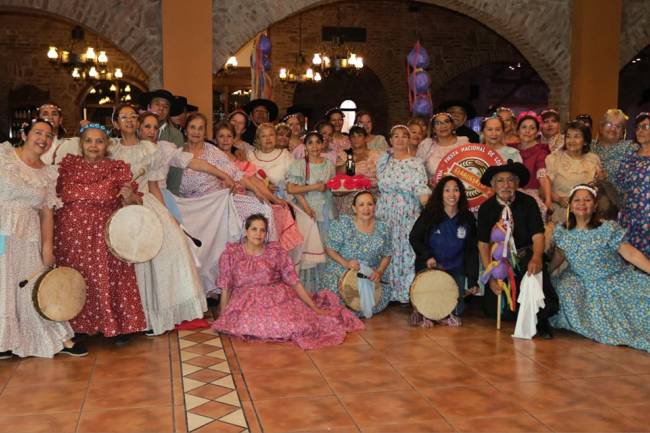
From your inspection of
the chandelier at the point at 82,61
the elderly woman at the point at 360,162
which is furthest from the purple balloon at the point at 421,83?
the chandelier at the point at 82,61

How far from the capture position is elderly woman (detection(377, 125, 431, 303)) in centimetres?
608

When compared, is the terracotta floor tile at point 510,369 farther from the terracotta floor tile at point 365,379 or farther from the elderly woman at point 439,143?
the elderly woman at point 439,143

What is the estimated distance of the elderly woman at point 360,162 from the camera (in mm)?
6594

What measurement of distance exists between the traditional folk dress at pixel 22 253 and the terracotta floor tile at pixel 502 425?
265cm

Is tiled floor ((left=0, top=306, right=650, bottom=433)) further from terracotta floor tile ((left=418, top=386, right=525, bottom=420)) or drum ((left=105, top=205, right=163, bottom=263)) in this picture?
drum ((left=105, top=205, right=163, bottom=263))

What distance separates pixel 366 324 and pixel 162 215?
67.9 inches

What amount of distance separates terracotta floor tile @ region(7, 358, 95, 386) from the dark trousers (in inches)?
117

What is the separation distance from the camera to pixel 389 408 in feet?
12.7

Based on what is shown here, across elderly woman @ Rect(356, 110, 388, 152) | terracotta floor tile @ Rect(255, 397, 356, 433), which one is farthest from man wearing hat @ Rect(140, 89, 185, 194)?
terracotta floor tile @ Rect(255, 397, 356, 433)

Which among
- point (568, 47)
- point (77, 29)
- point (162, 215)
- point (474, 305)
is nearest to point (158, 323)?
point (162, 215)

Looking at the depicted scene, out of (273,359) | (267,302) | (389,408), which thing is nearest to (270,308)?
(267,302)

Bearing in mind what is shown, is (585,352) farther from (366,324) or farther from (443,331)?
(366,324)

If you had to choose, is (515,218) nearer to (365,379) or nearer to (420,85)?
(365,379)

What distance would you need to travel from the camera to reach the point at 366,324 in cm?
567
